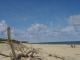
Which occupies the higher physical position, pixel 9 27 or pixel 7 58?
pixel 9 27

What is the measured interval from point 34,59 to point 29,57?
489 millimetres

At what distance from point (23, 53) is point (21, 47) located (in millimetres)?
448

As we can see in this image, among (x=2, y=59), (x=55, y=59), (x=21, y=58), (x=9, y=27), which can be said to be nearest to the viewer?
(x=9, y=27)

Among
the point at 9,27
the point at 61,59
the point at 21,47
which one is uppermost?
the point at 9,27

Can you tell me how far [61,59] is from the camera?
40.4 feet

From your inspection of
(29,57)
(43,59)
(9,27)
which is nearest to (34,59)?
(29,57)

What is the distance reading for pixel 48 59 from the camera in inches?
464

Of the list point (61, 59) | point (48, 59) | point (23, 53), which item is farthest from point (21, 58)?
point (61, 59)

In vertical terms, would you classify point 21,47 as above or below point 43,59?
above

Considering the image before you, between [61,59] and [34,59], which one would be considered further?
[61,59]

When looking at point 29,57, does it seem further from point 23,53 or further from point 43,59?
point 43,59

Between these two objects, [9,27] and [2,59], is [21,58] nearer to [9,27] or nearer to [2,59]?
[2,59]

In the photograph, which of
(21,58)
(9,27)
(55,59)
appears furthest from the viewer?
(55,59)

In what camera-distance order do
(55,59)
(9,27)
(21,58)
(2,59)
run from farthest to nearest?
(55,59)
(2,59)
(21,58)
(9,27)
